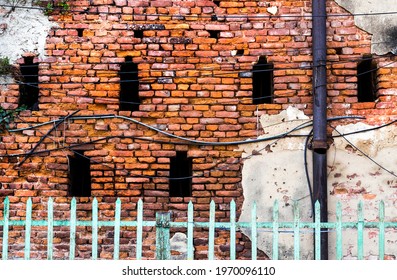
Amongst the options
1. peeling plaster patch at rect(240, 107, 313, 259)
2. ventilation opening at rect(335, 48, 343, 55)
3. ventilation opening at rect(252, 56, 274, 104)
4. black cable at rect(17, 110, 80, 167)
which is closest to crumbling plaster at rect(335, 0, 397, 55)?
ventilation opening at rect(335, 48, 343, 55)

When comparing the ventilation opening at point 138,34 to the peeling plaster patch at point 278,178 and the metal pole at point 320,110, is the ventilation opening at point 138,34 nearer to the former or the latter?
the peeling plaster patch at point 278,178

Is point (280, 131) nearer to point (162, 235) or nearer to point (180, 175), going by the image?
point (180, 175)

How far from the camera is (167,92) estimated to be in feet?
22.2

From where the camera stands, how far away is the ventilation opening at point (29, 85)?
22.4ft

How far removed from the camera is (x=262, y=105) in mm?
6754

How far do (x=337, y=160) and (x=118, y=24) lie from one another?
283cm

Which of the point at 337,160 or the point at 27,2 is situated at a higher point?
the point at 27,2

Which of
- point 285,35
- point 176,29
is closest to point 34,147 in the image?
point 176,29

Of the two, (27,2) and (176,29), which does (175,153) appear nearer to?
(176,29)

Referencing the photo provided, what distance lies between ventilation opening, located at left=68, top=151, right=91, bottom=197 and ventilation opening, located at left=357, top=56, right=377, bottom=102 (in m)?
3.19

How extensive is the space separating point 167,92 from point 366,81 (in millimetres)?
2280

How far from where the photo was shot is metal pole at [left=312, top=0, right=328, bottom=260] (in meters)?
6.44

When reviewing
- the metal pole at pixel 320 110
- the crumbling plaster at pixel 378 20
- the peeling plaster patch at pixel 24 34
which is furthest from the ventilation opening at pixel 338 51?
the peeling plaster patch at pixel 24 34

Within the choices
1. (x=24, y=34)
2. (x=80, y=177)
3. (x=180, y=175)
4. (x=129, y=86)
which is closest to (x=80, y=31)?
(x=24, y=34)
